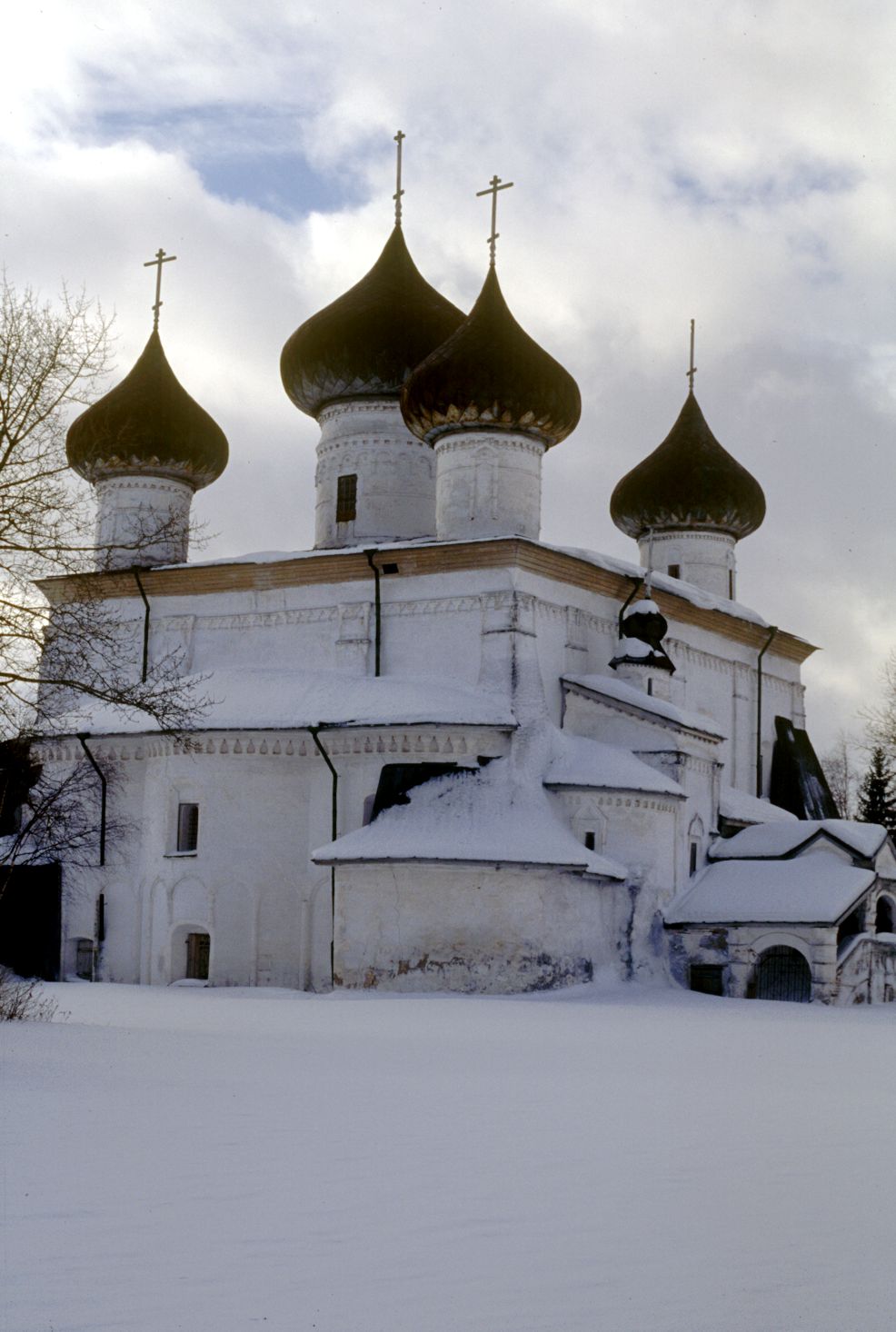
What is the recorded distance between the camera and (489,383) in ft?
76.7

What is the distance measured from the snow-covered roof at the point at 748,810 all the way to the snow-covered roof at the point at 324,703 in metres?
5.20

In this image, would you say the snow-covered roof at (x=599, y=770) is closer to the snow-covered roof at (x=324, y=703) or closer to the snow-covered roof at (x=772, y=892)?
the snow-covered roof at (x=324, y=703)

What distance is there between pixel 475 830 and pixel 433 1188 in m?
14.4

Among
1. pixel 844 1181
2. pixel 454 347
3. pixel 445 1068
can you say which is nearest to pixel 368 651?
pixel 454 347

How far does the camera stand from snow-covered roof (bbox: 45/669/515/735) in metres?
21.5

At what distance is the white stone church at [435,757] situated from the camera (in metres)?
20.7

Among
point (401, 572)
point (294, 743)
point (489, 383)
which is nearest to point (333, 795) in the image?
point (294, 743)

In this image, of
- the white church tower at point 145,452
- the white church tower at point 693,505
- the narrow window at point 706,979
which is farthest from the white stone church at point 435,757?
the white church tower at point 693,505

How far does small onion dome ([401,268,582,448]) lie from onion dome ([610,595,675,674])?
9.26ft

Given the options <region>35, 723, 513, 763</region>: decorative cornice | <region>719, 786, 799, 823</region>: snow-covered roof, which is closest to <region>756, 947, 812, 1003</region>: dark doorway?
<region>719, 786, 799, 823</region>: snow-covered roof

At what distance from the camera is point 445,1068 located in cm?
1048

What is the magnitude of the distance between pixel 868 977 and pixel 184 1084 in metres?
14.8

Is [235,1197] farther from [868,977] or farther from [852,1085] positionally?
[868,977]

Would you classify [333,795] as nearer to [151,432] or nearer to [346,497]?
[346,497]
